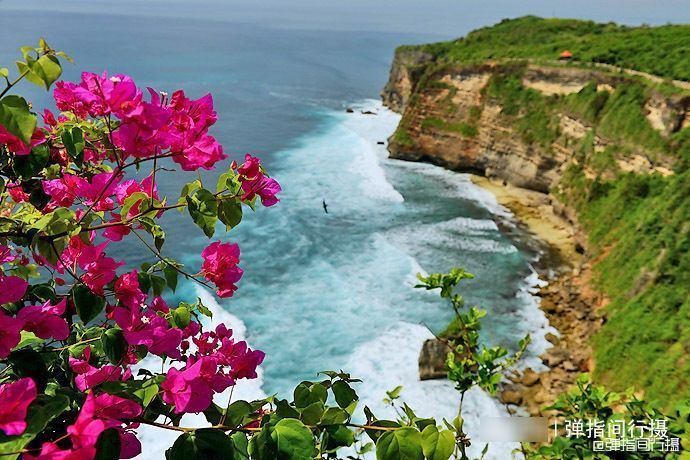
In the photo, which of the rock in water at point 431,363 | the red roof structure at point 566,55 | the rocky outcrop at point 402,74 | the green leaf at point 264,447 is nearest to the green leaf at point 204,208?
the green leaf at point 264,447

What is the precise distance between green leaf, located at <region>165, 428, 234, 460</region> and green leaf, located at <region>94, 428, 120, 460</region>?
152 mm

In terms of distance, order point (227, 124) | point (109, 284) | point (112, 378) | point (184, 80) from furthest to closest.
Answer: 1. point (184, 80)
2. point (227, 124)
3. point (109, 284)
4. point (112, 378)

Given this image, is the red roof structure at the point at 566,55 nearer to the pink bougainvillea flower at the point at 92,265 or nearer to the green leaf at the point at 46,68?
the pink bougainvillea flower at the point at 92,265

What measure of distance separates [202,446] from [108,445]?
0.90 feet

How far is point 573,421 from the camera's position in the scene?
4.19 m

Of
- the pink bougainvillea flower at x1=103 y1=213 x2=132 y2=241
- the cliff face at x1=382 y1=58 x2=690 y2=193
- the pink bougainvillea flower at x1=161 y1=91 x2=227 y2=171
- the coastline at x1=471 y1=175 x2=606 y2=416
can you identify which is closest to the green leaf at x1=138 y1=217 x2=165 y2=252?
the pink bougainvillea flower at x1=103 y1=213 x2=132 y2=241

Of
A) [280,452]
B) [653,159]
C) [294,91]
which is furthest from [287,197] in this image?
[294,91]

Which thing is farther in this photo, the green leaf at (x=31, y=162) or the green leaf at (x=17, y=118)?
the green leaf at (x=31, y=162)

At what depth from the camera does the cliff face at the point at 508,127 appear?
23266 millimetres

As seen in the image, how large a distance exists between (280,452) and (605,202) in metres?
24.9

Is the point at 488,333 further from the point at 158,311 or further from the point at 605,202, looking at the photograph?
the point at 158,311

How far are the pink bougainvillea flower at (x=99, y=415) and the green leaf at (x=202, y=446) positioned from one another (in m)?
0.19

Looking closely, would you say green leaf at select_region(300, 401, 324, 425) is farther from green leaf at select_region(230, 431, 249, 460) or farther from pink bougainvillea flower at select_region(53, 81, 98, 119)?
pink bougainvillea flower at select_region(53, 81, 98, 119)

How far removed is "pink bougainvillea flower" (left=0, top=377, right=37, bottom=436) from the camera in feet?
4.07
